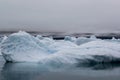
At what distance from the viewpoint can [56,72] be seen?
21.3 feet

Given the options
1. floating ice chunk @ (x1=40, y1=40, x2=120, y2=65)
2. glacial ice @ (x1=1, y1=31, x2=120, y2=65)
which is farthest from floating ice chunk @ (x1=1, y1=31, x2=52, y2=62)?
floating ice chunk @ (x1=40, y1=40, x2=120, y2=65)

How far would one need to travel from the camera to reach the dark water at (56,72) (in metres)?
5.92

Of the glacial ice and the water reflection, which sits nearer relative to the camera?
the water reflection

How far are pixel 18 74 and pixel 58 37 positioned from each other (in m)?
10.6

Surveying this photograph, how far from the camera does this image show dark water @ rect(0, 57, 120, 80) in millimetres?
5922

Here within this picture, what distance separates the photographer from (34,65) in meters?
7.38

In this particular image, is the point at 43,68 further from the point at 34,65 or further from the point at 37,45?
the point at 37,45

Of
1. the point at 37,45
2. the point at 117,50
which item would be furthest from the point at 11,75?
the point at 117,50

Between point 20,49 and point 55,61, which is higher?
point 20,49

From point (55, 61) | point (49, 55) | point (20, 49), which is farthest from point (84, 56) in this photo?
point (20, 49)

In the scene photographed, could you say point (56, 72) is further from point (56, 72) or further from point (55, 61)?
point (55, 61)

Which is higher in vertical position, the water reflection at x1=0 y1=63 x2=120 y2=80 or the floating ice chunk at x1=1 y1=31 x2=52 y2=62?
the floating ice chunk at x1=1 y1=31 x2=52 y2=62

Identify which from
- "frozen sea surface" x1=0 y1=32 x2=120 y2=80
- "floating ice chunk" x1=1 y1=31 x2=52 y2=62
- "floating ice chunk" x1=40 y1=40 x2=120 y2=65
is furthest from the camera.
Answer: "floating ice chunk" x1=1 y1=31 x2=52 y2=62

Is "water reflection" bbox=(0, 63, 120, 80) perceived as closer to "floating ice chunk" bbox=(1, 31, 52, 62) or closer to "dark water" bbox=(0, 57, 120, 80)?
"dark water" bbox=(0, 57, 120, 80)
